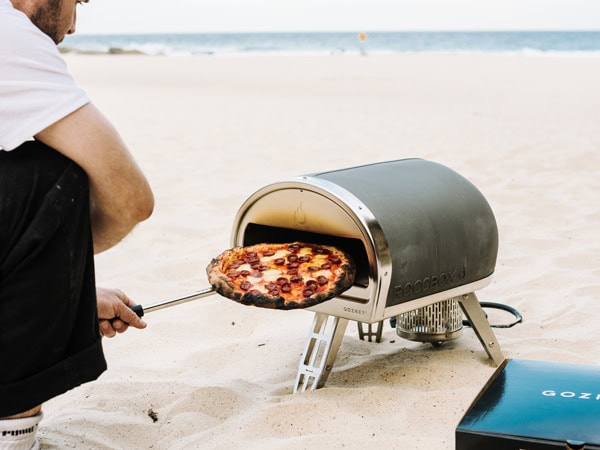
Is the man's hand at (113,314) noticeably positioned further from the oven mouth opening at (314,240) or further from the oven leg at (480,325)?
the oven leg at (480,325)

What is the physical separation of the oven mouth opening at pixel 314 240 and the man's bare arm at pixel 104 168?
27.3 inches

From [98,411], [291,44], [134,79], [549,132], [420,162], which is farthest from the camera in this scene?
[291,44]

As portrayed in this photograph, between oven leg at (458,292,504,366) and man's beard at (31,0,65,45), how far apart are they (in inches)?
57.8

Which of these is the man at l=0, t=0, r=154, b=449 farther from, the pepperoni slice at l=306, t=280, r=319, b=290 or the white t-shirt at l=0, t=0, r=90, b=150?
the pepperoni slice at l=306, t=280, r=319, b=290

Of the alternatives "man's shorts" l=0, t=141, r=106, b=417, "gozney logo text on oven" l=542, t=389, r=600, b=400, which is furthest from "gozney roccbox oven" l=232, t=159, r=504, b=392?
"man's shorts" l=0, t=141, r=106, b=417

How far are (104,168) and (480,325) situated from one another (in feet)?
4.52

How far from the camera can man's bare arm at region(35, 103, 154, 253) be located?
5.89 ft

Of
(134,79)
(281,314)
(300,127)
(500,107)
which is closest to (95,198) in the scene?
(281,314)

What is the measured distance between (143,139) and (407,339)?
5683mm

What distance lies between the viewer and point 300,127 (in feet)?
29.1

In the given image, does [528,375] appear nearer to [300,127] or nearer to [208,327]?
[208,327]

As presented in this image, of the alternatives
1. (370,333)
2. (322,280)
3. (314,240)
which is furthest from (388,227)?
(370,333)

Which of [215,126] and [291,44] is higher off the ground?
[215,126]

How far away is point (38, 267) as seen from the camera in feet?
5.93
